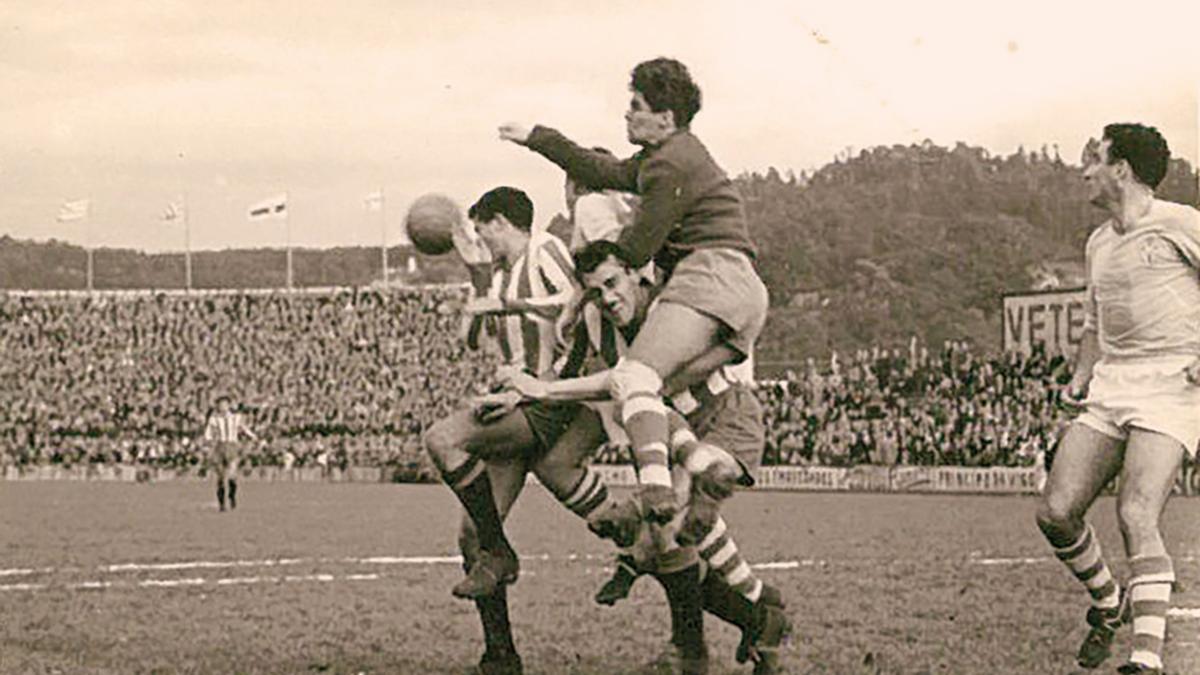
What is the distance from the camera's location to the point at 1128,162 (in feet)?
28.2

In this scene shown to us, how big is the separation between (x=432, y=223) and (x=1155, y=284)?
3.31m

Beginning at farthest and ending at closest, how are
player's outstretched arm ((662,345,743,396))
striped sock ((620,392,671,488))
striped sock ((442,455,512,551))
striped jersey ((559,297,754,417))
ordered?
striped sock ((442,455,512,551)) < striped jersey ((559,297,754,417)) < player's outstretched arm ((662,345,743,396)) < striped sock ((620,392,671,488))

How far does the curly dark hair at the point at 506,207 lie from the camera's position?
9203mm

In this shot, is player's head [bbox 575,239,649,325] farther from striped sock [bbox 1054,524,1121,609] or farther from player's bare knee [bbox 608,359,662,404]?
striped sock [bbox 1054,524,1121,609]

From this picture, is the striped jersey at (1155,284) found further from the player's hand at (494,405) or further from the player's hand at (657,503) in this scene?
the player's hand at (494,405)

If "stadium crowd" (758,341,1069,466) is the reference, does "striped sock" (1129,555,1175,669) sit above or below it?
above

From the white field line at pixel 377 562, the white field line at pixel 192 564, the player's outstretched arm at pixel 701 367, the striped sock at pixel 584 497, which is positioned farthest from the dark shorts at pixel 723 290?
the white field line at pixel 192 564

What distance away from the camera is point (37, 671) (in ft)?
28.2

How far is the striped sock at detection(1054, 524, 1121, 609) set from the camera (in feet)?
29.2

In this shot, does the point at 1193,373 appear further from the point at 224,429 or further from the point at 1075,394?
the point at 224,429

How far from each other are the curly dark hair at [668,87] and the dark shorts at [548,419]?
139 cm

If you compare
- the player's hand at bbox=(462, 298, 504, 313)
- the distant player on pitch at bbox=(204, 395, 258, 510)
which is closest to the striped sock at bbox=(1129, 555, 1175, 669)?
the player's hand at bbox=(462, 298, 504, 313)

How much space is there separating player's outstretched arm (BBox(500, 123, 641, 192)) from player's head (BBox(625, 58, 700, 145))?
0.22 m

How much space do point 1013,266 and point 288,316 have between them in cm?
4697
